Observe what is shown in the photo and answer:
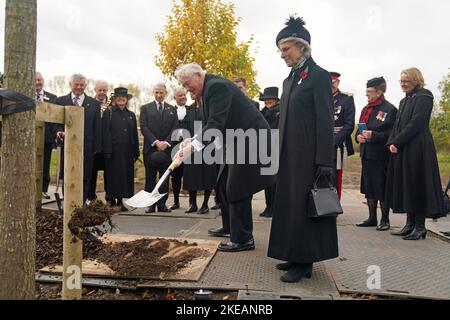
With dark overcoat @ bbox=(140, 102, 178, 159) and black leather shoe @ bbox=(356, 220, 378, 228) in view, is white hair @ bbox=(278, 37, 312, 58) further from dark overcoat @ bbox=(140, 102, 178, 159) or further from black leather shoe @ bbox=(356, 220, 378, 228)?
dark overcoat @ bbox=(140, 102, 178, 159)

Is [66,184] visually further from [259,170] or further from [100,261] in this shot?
[259,170]

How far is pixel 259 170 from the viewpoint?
185 inches

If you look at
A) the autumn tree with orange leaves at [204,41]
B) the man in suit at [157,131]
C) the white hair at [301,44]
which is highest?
the autumn tree with orange leaves at [204,41]

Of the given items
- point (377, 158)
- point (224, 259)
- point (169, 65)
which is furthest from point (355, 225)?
point (169, 65)

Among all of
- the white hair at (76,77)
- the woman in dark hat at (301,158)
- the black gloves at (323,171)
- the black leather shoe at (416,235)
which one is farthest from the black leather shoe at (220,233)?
the white hair at (76,77)

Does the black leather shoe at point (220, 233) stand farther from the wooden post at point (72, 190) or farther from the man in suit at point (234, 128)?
the wooden post at point (72, 190)

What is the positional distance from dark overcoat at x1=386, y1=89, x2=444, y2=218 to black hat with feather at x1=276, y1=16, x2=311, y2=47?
2.40m

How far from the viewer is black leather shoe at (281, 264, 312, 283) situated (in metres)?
3.65

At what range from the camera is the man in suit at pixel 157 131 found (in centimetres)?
731

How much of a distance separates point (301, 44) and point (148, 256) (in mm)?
2338

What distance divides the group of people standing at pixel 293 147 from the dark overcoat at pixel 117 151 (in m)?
0.02

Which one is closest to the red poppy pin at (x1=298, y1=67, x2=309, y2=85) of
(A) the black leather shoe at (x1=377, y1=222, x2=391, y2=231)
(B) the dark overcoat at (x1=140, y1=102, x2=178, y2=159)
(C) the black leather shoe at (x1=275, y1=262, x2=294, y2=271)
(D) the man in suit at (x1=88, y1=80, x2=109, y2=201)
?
(C) the black leather shoe at (x1=275, y1=262, x2=294, y2=271)

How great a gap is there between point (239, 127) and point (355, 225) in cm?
273
